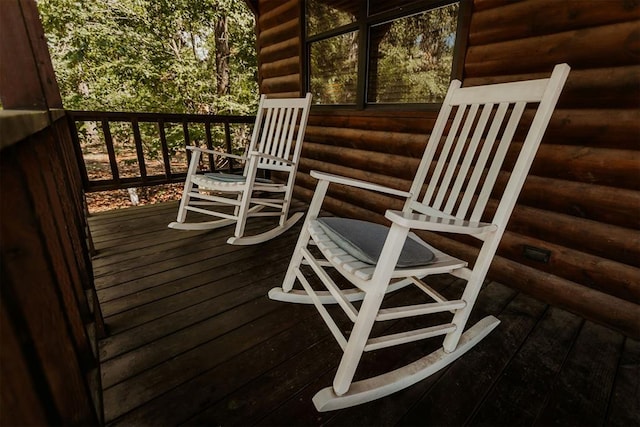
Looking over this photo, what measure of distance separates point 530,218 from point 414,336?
0.98 metres

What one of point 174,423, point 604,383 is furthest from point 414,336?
point 174,423

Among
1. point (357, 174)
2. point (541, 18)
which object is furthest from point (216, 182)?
point (541, 18)

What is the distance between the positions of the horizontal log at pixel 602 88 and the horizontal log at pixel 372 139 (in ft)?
2.36

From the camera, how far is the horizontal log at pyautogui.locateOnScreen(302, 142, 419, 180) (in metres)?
2.04

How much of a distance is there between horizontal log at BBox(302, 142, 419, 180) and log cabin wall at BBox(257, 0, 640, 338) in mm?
334

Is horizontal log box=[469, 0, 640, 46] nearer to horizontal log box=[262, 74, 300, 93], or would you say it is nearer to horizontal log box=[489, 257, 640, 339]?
horizontal log box=[489, 257, 640, 339]

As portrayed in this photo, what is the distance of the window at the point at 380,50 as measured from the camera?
1.79 metres

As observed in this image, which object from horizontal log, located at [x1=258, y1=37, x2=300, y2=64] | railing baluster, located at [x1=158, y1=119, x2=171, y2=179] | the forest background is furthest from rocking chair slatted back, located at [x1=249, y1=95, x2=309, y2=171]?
the forest background

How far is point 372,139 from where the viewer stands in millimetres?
2230

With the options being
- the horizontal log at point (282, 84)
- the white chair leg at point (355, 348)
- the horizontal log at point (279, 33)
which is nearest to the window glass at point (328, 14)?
the horizontal log at point (279, 33)

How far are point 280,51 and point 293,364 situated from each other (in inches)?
118

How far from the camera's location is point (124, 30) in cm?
538

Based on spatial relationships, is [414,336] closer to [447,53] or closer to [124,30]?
[447,53]

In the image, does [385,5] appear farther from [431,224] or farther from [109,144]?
[109,144]
